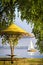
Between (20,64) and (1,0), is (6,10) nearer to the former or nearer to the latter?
(1,0)

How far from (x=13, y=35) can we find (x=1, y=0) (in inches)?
46.9

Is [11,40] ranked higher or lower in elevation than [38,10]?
lower

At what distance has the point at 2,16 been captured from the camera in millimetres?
7926

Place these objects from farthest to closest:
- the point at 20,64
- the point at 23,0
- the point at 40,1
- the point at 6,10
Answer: the point at 6,10 < the point at 20,64 < the point at 23,0 < the point at 40,1

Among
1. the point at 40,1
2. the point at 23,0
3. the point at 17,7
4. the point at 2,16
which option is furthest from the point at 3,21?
the point at 40,1

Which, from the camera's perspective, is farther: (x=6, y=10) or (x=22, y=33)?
(x=6, y=10)

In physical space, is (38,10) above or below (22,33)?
above

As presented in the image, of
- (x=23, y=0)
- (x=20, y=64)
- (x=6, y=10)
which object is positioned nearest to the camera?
(x=23, y=0)

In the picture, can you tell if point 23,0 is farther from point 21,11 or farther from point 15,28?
point 15,28

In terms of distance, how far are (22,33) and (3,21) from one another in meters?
1.20

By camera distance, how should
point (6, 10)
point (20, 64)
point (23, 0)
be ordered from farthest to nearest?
point (6, 10) < point (20, 64) < point (23, 0)

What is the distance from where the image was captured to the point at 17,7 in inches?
293

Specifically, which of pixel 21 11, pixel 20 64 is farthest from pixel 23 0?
pixel 20 64

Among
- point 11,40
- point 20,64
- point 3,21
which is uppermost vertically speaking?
point 3,21
